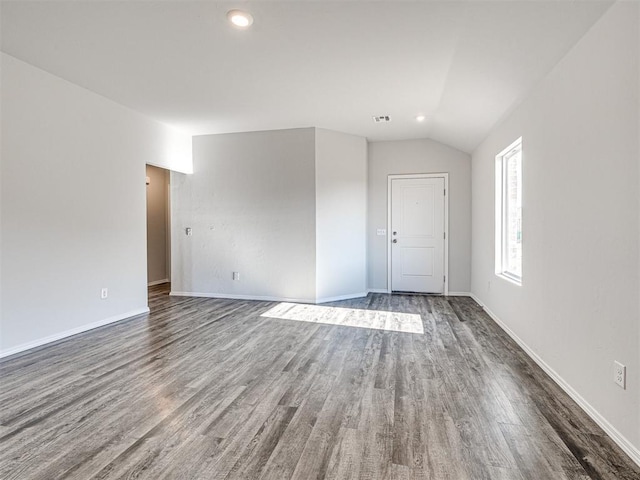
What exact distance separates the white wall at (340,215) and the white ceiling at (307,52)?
111 cm

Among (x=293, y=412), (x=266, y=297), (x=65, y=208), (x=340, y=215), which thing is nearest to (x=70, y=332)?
(x=65, y=208)

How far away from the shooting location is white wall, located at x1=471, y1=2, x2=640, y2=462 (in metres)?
1.79

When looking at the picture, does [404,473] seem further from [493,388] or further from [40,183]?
[40,183]

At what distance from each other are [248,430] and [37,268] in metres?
2.85

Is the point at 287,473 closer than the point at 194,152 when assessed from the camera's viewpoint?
Yes

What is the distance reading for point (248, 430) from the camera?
199 cm

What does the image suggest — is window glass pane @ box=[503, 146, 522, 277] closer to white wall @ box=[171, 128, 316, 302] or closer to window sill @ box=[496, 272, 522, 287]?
window sill @ box=[496, 272, 522, 287]

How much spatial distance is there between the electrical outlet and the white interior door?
422cm

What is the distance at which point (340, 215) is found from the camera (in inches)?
223

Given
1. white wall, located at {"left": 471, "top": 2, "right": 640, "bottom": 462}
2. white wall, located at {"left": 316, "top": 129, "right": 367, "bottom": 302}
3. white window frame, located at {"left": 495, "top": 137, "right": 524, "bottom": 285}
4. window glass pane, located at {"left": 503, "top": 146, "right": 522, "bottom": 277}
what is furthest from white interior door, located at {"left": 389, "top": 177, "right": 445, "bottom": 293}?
white wall, located at {"left": 471, "top": 2, "right": 640, "bottom": 462}

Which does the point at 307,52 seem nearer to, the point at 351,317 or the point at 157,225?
the point at 351,317

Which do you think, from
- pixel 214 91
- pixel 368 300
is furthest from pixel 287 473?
pixel 368 300

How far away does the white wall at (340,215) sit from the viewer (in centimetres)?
546

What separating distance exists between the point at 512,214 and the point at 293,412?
336cm
